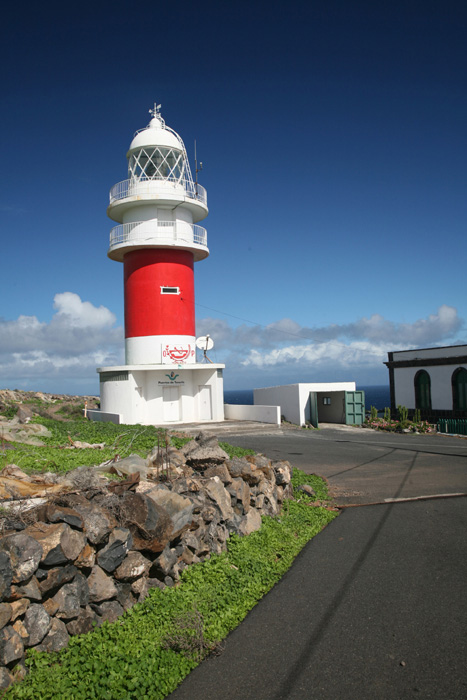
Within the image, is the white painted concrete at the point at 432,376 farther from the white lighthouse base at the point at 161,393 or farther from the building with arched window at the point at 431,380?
the white lighthouse base at the point at 161,393

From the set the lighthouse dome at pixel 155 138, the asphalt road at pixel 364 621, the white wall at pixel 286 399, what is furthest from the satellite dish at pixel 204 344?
the asphalt road at pixel 364 621

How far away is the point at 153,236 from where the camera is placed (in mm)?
26500

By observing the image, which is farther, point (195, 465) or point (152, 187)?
point (152, 187)

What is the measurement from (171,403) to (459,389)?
1626 cm

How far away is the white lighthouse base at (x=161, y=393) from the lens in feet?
85.1

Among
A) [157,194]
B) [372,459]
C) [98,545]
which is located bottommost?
[372,459]

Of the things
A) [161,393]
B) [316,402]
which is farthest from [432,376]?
[161,393]

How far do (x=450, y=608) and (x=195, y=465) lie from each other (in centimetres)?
560

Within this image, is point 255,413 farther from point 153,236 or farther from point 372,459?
point 372,459

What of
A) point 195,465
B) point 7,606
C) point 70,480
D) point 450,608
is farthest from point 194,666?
point 195,465

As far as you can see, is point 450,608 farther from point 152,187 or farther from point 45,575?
point 152,187

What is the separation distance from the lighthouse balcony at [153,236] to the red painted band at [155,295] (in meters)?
0.61

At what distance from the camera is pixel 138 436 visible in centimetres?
1548

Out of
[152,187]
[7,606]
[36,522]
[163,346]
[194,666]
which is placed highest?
[152,187]
